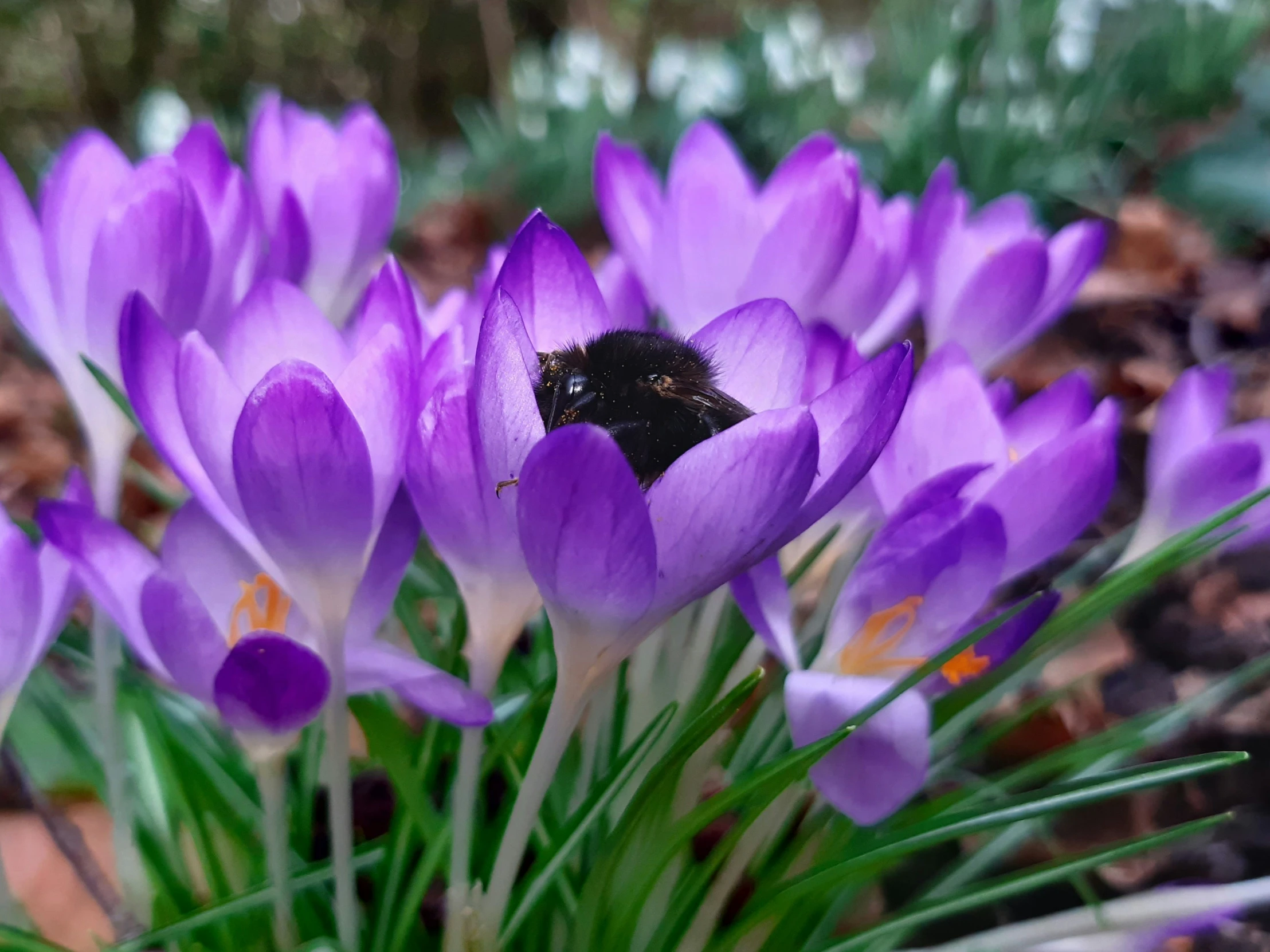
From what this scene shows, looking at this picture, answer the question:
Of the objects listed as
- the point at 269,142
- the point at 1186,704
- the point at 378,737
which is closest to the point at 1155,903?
the point at 1186,704

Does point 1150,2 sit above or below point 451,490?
above

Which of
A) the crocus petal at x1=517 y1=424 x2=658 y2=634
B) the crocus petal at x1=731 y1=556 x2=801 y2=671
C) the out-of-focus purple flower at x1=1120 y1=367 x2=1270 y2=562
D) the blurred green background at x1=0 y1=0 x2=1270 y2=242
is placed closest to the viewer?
the crocus petal at x1=517 y1=424 x2=658 y2=634

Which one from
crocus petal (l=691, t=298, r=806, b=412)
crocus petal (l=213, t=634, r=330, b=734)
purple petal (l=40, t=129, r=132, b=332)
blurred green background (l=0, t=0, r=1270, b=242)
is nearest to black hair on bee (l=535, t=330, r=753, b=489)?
crocus petal (l=691, t=298, r=806, b=412)

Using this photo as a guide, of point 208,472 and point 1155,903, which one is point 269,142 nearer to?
point 208,472

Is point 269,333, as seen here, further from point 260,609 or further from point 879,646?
point 879,646

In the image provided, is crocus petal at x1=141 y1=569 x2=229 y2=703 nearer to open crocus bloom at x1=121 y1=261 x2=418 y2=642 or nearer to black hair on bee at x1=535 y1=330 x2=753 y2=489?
open crocus bloom at x1=121 y1=261 x2=418 y2=642

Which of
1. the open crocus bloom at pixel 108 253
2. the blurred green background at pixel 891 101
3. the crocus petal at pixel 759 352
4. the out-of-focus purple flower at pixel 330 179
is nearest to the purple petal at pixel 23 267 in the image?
the open crocus bloom at pixel 108 253

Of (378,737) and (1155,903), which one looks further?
(1155,903)
